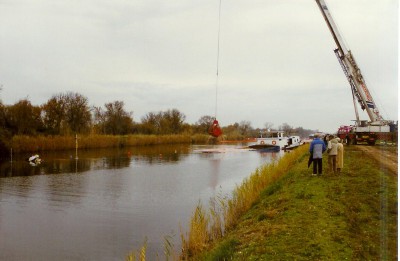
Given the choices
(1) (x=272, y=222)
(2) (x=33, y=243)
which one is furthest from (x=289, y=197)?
(2) (x=33, y=243)

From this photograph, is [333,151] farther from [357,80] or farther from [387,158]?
[357,80]

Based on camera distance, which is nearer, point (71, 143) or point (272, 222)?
point (272, 222)

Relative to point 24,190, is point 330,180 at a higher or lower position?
higher

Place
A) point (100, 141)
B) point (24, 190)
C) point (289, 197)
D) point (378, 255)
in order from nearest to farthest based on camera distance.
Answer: point (378, 255) < point (289, 197) < point (24, 190) < point (100, 141)

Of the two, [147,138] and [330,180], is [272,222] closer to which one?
[330,180]

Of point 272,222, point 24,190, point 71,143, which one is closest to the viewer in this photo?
point 272,222

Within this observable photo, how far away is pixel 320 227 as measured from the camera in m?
9.04

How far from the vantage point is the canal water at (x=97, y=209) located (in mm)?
12594

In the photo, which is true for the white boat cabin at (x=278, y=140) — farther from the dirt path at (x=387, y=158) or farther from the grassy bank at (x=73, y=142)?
the dirt path at (x=387, y=158)

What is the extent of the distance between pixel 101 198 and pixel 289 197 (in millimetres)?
11109

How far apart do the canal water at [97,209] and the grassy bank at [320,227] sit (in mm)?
3112

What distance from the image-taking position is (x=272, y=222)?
10086 millimetres

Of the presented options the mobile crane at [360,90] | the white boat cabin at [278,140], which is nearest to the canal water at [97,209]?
the mobile crane at [360,90]

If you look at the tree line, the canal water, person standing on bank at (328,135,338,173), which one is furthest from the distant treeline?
person standing on bank at (328,135,338,173)
